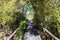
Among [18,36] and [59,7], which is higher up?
[59,7]

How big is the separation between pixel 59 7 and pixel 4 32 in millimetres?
3369

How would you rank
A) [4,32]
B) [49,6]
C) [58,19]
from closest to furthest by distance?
[58,19] → [49,6] → [4,32]

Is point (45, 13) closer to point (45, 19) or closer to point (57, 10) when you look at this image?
point (45, 19)

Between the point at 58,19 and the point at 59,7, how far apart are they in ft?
1.72

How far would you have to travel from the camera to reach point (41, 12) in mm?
7617

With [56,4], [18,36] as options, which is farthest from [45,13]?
[18,36]

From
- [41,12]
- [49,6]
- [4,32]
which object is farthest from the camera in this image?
[4,32]

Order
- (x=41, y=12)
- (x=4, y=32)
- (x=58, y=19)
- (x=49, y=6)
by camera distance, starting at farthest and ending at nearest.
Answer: (x=4, y=32) → (x=41, y=12) → (x=49, y=6) → (x=58, y=19)

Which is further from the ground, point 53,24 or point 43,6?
point 43,6

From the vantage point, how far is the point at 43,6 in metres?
7.34

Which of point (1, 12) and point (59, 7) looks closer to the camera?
point (59, 7)

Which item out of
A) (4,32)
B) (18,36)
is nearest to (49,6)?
(18,36)

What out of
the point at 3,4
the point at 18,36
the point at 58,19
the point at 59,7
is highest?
the point at 3,4

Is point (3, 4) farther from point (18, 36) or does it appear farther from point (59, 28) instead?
point (59, 28)
